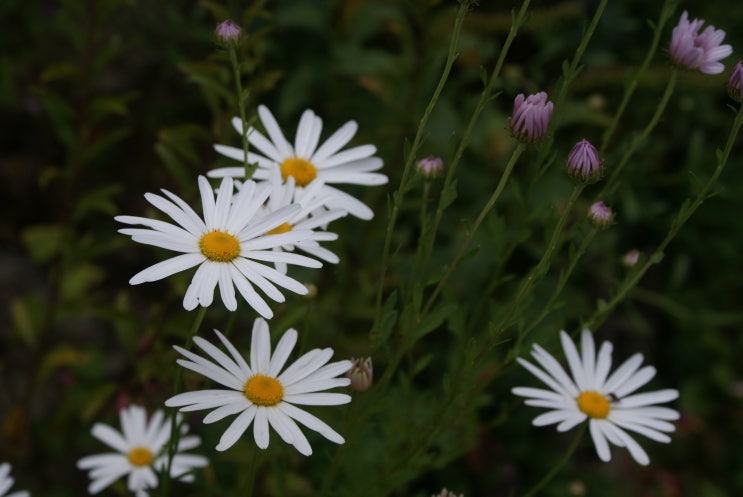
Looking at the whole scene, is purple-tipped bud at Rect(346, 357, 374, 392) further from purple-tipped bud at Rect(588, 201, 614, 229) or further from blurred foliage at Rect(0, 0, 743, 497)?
blurred foliage at Rect(0, 0, 743, 497)

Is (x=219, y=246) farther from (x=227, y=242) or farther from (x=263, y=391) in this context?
(x=263, y=391)

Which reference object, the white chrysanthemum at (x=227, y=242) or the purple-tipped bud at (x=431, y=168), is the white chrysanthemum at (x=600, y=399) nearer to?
the purple-tipped bud at (x=431, y=168)

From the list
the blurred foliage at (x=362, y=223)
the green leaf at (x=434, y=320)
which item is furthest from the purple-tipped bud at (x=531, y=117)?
the blurred foliage at (x=362, y=223)

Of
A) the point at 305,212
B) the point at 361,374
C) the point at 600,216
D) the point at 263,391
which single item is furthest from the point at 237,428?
the point at 600,216

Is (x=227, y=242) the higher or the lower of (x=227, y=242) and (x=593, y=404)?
the higher

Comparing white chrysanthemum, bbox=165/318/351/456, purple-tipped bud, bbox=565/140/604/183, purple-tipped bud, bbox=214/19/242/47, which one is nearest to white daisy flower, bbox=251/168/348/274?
white chrysanthemum, bbox=165/318/351/456

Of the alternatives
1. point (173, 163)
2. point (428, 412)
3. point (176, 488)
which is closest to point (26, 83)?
point (173, 163)

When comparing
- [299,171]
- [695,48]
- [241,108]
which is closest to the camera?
[241,108]
